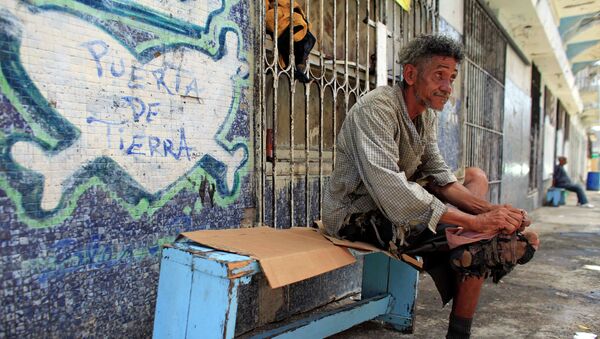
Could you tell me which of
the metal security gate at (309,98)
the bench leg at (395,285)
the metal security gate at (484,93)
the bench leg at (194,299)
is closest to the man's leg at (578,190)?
the metal security gate at (484,93)

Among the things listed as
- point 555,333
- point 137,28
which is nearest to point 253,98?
point 137,28

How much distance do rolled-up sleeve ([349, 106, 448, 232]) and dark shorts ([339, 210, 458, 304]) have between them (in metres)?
0.12

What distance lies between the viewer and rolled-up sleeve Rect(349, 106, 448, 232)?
1.79 metres

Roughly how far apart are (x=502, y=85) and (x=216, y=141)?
7131 millimetres

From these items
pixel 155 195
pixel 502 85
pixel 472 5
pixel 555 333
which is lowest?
pixel 555 333

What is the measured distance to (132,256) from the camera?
1.91 metres

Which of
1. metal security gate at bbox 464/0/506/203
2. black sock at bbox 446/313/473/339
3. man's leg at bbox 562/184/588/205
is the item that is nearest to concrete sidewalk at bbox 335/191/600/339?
black sock at bbox 446/313/473/339

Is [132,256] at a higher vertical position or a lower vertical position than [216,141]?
lower

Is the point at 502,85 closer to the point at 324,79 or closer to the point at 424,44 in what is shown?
the point at 324,79

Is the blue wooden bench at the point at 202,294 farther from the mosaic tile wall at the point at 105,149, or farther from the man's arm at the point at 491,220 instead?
the man's arm at the point at 491,220

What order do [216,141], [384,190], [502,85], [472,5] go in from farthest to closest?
[502,85] < [472,5] < [216,141] < [384,190]

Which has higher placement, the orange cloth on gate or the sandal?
the orange cloth on gate

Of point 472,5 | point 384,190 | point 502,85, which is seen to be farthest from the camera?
point 502,85

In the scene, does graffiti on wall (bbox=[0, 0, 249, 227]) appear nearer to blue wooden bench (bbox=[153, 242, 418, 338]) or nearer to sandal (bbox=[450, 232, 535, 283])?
blue wooden bench (bbox=[153, 242, 418, 338])
